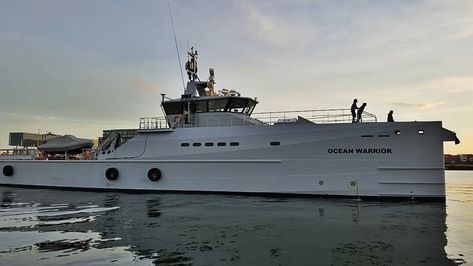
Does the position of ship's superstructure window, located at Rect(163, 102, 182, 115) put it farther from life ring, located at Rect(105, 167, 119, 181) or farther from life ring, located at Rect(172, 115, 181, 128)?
life ring, located at Rect(105, 167, 119, 181)

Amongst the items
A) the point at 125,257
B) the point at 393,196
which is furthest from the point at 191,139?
the point at 125,257

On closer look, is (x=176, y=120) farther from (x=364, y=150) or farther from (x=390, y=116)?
(x=390, y=116)

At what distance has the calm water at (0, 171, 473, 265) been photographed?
652 centimetres

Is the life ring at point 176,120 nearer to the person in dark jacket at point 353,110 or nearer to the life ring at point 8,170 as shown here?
the person in dark jacket at point 353,110

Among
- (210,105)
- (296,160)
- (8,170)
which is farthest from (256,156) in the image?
(8,170)

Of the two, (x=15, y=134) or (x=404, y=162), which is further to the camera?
(x=15, y=134)

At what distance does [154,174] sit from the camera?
56.7 feet

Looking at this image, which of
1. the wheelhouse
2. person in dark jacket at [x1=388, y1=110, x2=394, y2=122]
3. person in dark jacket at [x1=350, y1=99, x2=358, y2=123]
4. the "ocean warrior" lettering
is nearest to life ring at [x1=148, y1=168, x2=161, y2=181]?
the wheelhouse

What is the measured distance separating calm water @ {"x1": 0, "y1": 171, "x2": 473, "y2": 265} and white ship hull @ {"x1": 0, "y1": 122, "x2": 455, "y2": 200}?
46.7 inches

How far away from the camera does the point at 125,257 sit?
6.54m

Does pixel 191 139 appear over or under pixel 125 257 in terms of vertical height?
over

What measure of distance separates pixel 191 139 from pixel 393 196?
341 inches

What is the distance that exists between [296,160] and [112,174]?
352 inches

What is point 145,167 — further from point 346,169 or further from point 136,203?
point 346,169
